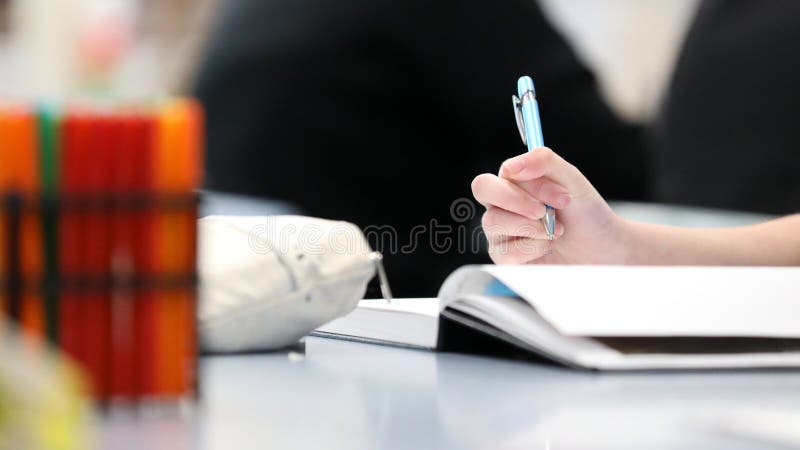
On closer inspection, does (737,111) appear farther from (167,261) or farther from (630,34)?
(630,34)

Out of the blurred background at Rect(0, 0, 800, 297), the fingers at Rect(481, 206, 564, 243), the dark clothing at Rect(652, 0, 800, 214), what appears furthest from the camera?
the blurred background at Rect(0, 0, 800, 297)

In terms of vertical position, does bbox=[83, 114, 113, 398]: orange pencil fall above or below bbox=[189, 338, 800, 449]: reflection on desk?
above

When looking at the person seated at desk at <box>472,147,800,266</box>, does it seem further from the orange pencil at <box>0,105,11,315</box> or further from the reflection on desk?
the orange pencil at <box>0,105,11,315</box>

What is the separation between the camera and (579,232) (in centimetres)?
92

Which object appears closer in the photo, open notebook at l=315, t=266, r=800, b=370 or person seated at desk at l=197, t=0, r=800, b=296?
open notebook at l=315, t=266, r=800, b=370

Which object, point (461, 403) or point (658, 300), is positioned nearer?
point (461, 403)

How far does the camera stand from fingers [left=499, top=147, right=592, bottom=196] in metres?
0.80

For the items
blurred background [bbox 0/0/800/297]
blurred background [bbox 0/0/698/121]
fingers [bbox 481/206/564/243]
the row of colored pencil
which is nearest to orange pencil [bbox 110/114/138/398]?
the row of colored pencil

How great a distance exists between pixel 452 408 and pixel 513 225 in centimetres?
46

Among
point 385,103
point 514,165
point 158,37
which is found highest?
point 158,37

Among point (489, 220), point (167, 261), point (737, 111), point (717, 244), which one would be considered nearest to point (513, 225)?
point (489, 220)

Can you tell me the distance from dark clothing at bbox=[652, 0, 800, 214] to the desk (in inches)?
39.2

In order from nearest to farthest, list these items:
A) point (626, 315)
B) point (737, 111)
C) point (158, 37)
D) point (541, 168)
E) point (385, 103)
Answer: point (626, 315), point (541, 168), point (737, 111), point (385, 103), point (158, 37)

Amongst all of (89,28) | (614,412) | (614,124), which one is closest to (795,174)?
(614,124)
